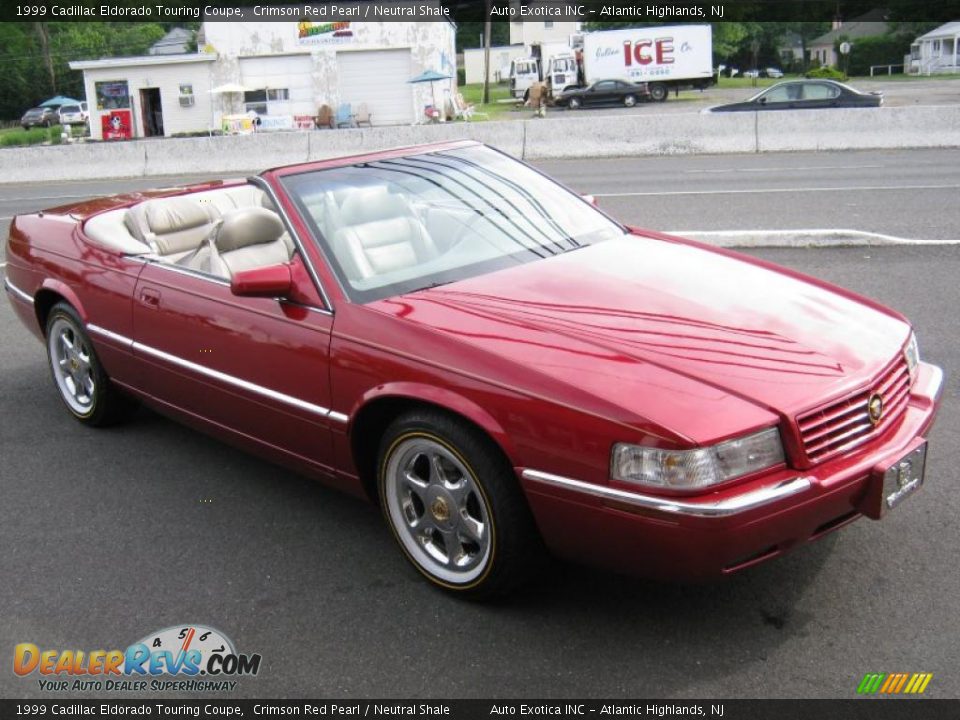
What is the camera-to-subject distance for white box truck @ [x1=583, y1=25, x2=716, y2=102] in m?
45.9

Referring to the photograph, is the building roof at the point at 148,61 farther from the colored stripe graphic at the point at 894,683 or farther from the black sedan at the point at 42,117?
the colored stripe graphic at the point at 894,683

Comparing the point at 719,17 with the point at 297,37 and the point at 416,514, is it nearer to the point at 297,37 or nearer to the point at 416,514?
the point at 297,37

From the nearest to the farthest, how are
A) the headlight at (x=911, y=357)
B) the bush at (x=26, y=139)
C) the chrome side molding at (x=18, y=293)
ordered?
1. the headlight at (x=911, y=357)
2. the chrome side molding at (x=18, y=293)
3. the bush at (x=26, y=139)

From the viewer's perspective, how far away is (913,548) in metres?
3.72

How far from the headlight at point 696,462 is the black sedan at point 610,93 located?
43175 millimetres

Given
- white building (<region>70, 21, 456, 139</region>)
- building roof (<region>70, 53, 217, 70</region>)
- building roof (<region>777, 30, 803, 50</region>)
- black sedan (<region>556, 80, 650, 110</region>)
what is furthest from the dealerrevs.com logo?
building roof (<region>777, 30, 803, 50</region>)

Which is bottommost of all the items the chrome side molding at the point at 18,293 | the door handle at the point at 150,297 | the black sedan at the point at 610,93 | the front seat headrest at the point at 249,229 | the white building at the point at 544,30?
the chrome side molding at the point at 18,293

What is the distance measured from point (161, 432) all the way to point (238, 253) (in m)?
1.28

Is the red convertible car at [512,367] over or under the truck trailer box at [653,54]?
under

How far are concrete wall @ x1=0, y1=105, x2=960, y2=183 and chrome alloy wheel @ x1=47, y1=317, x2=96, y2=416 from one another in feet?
47.4

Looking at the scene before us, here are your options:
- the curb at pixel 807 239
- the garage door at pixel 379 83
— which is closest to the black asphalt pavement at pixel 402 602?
the curb at pixel 807 239

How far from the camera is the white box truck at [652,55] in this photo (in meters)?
45.9

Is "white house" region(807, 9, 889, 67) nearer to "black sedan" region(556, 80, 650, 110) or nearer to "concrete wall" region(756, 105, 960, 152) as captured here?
"black sedan" region(556, 80, 650, 110)

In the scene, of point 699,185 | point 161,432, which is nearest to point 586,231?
point 161,432
